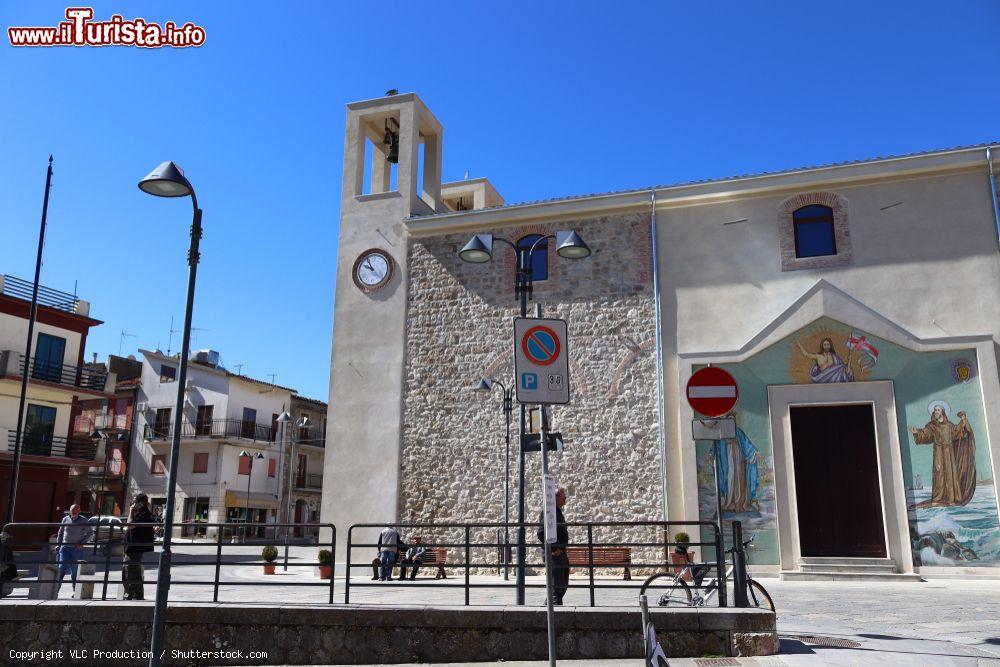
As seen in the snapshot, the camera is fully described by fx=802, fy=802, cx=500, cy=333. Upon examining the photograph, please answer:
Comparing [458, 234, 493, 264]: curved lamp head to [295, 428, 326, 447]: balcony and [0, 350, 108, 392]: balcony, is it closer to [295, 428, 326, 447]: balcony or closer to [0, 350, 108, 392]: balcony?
[0, 350, 108, 392]: balcony

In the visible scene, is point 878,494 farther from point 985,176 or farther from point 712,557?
point 985,176

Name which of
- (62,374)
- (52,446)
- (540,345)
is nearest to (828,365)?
(540,345)

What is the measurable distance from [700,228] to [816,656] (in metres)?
12.9

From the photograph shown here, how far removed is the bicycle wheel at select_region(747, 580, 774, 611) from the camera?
346 inches

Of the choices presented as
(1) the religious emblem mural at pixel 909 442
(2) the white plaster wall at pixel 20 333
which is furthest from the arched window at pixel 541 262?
(2) the white plaster wall at pixel 20 333

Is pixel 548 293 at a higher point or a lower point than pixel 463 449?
higher

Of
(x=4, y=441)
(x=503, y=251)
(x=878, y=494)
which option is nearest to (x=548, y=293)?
(x=503, y=251)

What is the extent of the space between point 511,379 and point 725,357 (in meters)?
5.15

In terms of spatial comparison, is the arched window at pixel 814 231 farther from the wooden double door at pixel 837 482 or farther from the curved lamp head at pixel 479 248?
the curved lamp head at pixel 479 248

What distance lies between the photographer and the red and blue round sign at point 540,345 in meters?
7.15

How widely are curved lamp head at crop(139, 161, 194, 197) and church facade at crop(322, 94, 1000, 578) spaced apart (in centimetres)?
1221

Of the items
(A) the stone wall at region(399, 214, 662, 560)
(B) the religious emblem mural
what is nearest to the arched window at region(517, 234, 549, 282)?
(A) the stone wall at region(399, 214, 662, 560)

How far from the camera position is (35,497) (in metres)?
31.8

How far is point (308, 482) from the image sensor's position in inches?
2042
